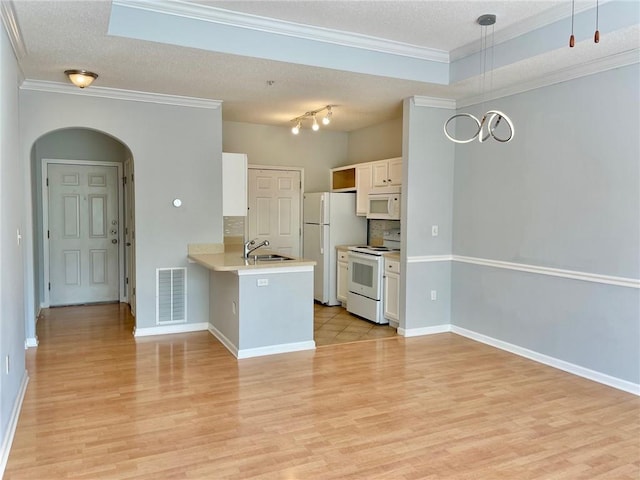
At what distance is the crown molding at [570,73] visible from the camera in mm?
3635

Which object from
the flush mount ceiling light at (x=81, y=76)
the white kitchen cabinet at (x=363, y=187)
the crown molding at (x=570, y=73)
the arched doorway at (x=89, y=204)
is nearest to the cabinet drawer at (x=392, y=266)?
the white kitchen cabinet at (x=363, y=187)

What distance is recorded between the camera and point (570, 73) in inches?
160

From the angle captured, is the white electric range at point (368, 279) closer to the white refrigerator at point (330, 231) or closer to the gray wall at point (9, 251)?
the white refrigerator at point (330, 231)

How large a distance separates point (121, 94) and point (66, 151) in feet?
7.26

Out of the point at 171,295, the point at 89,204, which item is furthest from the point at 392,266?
the point at 89,204

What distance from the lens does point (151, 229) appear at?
5133mm

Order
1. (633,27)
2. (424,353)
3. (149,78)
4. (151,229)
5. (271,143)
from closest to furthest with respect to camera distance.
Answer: (633,27) → (149,78) → (424,353) → (151,229) → (271,143)

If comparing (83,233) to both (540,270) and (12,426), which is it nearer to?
(12,426)

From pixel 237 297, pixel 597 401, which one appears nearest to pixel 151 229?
pixel 237 297

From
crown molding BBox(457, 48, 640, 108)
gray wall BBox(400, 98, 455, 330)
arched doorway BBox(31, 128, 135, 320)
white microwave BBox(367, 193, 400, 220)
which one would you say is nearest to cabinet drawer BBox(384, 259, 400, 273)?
gray wall BBox(400, 98, 455, 330)

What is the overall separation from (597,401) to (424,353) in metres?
1.55

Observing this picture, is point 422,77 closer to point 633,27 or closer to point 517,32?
point 517,32

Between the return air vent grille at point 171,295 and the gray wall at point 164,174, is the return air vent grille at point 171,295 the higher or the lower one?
the lower one

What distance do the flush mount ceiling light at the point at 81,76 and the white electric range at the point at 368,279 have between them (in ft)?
11.6
